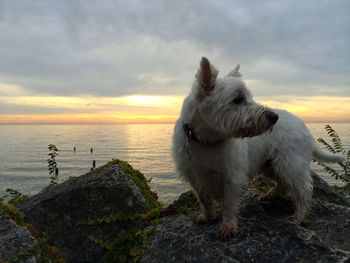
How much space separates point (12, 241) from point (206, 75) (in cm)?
343

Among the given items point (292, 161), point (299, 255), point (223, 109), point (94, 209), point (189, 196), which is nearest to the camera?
point (299, 255)

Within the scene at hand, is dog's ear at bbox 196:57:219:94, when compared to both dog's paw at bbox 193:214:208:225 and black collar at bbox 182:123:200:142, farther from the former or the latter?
dog's paw at bbox 193:214:208:225

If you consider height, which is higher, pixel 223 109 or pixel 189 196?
pixel 223 109

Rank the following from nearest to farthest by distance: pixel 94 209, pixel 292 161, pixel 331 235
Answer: pixel 331 235, pixel 292 161, pixel 94 209

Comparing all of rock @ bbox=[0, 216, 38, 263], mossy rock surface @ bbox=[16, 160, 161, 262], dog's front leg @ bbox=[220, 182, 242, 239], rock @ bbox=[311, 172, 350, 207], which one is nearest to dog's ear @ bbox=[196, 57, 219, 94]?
dog's front leg @ bbox=[220, 182, 242, 239]

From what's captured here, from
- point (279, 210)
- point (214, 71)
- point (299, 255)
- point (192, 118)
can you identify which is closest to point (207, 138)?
point (192, 118)

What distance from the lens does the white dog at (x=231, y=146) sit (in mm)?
3578

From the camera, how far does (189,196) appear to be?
6.05 meters

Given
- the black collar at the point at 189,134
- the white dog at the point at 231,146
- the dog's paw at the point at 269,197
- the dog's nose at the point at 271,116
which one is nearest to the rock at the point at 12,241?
the white dog at the point at 231,146

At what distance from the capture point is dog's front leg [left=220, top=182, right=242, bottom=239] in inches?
152

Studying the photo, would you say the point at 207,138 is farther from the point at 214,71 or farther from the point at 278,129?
the point at 278,129

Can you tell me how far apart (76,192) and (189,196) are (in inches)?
105

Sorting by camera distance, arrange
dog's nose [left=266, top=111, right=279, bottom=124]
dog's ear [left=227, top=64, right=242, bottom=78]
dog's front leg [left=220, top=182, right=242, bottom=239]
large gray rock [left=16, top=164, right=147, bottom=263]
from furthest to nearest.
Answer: large gray rock [left=16, top=164, right=147, bottom=263] → dog's ear [left=227, top=64, right=242, bottom=78] → dog's front leg [left=220, top=182, right=242, bottom=239] → dog's nose [left=266, top=111, right=279, bottom=124]

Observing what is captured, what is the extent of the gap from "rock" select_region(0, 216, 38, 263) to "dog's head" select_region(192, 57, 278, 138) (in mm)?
2886
